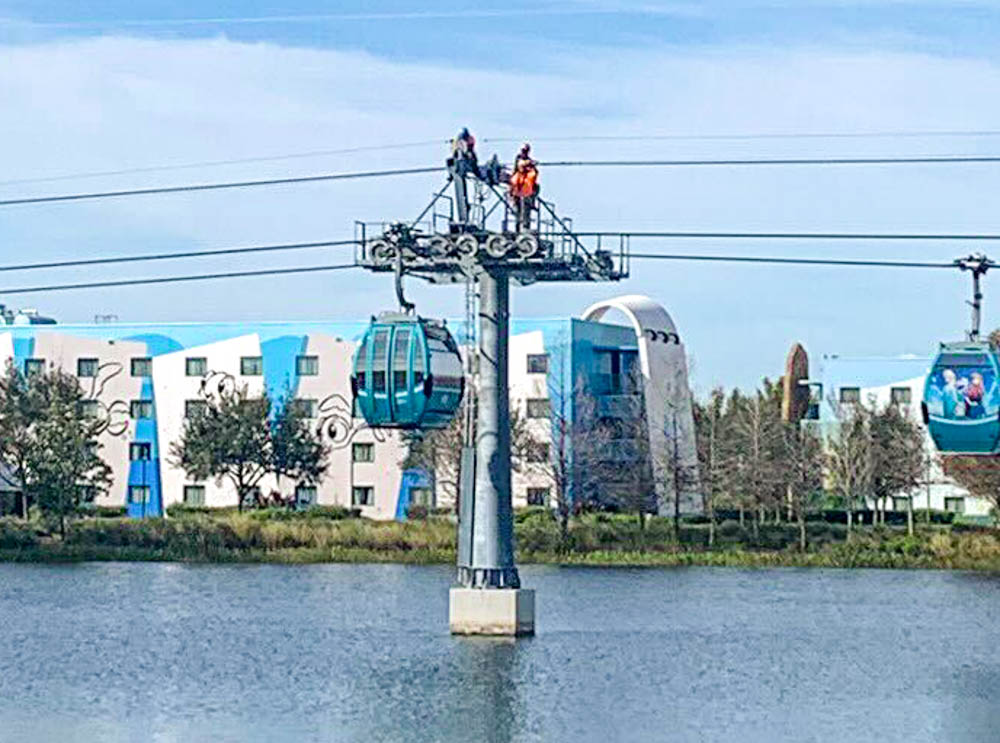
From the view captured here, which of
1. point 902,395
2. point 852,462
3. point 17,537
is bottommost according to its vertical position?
point 17,537

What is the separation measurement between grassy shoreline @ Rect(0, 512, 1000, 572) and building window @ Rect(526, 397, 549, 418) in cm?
876

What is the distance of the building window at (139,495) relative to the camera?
107875mm

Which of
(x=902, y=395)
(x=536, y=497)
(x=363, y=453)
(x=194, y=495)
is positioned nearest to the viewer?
(x=536, y=497)

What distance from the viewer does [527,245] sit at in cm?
4619

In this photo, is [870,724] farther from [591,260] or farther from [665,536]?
[665,536]

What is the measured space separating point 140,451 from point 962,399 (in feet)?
233

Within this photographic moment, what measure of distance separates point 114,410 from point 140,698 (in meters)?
67.7

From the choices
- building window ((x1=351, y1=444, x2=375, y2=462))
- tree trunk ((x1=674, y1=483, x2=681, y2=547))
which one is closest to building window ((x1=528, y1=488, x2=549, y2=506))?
tree trunk ((x1=674, y1=483, x2=681, y2=547))

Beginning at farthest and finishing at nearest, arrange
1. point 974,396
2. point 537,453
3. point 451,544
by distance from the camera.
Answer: point 537,453, point 451,544, point 974,396

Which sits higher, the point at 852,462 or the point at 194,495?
the point at 852,462

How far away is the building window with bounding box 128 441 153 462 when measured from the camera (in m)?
109

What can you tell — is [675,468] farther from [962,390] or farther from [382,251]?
[962,390]

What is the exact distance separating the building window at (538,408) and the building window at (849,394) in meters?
17.5

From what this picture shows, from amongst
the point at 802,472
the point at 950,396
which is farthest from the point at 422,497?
the point at 950,396
